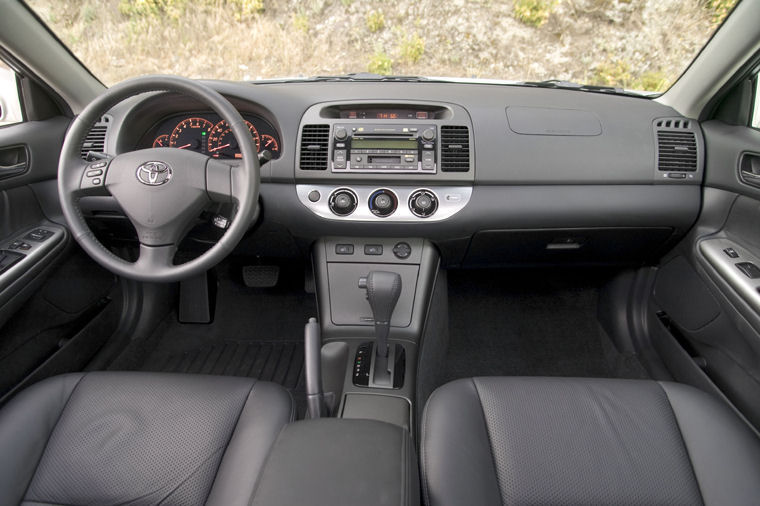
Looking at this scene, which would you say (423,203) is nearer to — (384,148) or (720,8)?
(384,148)

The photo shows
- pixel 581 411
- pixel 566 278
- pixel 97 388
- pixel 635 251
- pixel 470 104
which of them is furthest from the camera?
pixel 566 278

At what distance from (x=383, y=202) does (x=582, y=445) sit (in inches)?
40.2

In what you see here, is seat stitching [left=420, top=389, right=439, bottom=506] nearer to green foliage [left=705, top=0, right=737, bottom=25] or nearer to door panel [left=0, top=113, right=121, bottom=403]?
door panel [left=0, top=113, right=121, bottom=403]

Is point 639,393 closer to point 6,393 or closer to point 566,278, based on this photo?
point 566,278

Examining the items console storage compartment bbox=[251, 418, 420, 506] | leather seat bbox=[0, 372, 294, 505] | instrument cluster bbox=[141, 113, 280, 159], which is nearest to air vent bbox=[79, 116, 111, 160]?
instrument cluster bbox=[141, 113, 280, 159]

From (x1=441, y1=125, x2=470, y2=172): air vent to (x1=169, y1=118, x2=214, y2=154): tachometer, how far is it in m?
0.94

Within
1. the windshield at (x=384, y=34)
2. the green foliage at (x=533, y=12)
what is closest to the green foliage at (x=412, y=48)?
the windshield at (x=384, y=34)

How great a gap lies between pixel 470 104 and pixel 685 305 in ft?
3.85

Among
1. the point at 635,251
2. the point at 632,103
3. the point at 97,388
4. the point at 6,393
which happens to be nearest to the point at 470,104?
the point at 632,103

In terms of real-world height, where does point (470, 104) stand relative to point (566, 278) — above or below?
above

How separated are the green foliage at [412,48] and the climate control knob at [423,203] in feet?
4.85

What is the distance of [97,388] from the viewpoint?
1.30m

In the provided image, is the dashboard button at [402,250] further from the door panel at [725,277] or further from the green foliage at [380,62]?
the green foliage at [380,62]

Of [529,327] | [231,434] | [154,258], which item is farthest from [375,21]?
[231,434]
